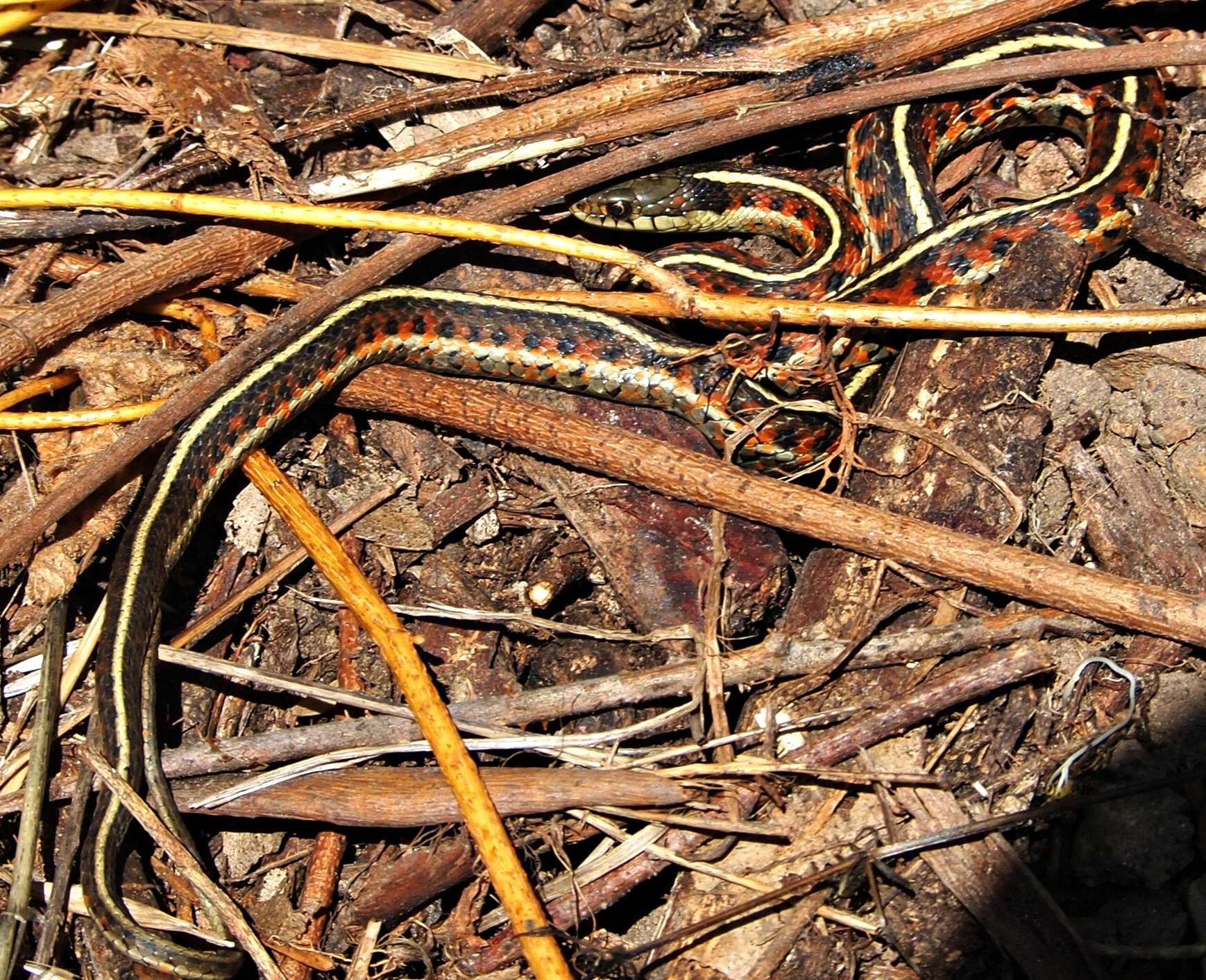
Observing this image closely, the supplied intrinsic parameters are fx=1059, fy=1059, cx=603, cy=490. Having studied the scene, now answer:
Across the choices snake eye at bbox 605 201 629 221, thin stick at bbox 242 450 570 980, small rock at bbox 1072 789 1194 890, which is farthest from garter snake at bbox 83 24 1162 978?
small rock at bbox 1072 789 1194 890

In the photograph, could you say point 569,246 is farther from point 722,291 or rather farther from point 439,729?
point 439,729

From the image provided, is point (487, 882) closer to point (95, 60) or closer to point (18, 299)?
point (18, 299)

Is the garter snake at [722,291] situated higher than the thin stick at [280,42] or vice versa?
the thin stick at [280,42]

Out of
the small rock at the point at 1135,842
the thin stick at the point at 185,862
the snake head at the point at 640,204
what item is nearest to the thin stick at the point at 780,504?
the small rock at the point at 1135,842

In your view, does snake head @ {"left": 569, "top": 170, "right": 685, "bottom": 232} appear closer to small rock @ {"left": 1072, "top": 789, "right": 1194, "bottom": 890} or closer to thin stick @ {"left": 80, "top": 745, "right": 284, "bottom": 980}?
thin stick @ {"left": 80, "top": 745, "right": 284, "bottom": 980}

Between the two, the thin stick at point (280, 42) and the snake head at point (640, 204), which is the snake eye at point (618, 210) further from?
the thin stick at point (280, 42)

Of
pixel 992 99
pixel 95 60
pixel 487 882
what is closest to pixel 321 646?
pixel 487 882

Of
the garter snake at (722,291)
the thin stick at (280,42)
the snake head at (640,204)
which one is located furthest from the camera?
the snake head at (640,204)
